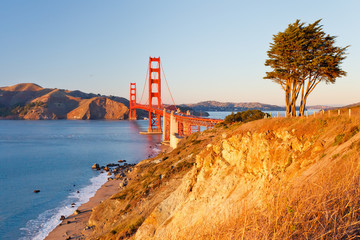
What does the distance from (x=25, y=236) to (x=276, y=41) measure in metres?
23.7

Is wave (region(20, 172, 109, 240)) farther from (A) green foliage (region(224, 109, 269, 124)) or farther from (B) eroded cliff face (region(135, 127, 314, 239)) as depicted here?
(A) green foliage (region(224, 109, 269, 124))

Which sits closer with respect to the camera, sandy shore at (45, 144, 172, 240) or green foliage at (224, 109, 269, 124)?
sandy shore at (45, 144, 172, 240)

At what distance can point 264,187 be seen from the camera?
13.4 feet

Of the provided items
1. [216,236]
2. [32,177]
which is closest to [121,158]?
[32,177]

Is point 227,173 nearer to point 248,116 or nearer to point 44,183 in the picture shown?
point 248,116

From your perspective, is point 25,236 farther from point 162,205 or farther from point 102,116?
point 102,116

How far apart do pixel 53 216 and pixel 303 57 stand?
78.1 ft

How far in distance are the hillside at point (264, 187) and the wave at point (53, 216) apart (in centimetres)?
634

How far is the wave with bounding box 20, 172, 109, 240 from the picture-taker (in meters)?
20.0

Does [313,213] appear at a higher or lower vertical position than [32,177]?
higher

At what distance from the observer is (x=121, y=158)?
4812cm

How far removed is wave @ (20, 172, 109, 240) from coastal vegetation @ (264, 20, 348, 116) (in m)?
20.1

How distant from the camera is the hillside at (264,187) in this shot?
103 inches

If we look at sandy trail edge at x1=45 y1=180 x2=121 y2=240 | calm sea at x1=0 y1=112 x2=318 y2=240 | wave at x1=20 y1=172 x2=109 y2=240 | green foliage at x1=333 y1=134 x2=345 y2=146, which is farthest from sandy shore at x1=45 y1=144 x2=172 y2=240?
green foliage at x1=333 y1=134 x2=345 y2=146
